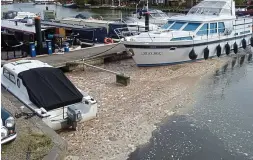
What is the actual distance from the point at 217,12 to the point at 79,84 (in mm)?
12393

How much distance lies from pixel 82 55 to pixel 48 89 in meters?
8.95

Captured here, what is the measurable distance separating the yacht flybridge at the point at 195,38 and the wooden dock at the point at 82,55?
87.5 inches

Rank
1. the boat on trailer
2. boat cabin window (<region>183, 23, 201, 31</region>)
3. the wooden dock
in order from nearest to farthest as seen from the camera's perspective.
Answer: the boat on trailer → the wooden dock → boat cabin window (<region>183, 23, 201, 31</region>)

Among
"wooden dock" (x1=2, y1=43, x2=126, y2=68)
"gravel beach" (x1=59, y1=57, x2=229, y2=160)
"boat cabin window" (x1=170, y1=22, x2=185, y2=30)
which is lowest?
"gravel beach" (x1=59, y1=57, x2=229, y2=160)

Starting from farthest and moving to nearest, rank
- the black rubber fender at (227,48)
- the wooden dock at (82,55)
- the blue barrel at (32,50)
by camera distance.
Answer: the black rubber fender at (227,48) < the blue barrel at (32,50) < the wooden dock at (82,55)

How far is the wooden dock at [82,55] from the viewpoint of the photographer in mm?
18455

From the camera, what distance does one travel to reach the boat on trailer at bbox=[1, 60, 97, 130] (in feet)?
34.9

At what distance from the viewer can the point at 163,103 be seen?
13969 mm

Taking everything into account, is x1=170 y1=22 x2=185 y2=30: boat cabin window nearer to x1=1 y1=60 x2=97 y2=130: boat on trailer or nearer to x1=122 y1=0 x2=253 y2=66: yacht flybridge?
x1=122 y1=0 x2=253 y2=66: yacht flybridge

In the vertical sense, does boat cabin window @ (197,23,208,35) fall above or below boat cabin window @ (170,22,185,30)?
below

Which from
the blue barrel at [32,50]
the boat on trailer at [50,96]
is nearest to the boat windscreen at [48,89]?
the boat on trailer at [50,96]

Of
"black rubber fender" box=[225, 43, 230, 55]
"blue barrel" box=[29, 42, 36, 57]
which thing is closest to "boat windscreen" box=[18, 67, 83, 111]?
"blue barrel" box=[29, 42, 36, 57]

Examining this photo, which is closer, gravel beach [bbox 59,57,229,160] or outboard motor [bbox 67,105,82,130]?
gravel beach [bbox 59,57,229,160]

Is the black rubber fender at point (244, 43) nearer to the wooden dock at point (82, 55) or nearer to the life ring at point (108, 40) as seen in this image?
the wooden dock at point (82, 55)
